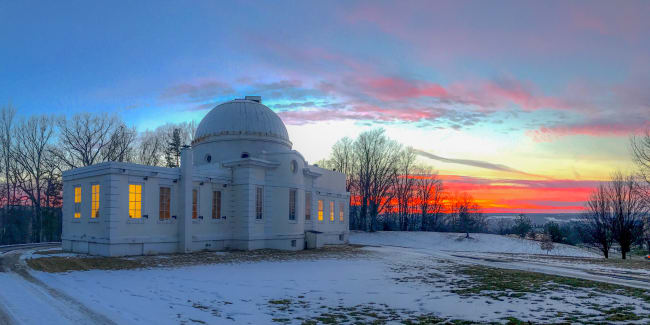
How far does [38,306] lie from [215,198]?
17.3m

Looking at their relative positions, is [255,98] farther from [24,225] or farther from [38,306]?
[24,225]

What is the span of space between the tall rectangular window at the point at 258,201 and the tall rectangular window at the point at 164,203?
5818 millimetres

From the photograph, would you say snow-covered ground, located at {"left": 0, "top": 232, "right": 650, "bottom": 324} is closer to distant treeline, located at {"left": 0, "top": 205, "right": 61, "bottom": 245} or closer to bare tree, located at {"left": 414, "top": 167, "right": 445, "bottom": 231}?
distant treeline, located at {"left": 0, "top": 205, "right": 61, "bottom": 245}

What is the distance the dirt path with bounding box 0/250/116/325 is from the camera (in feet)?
28.9

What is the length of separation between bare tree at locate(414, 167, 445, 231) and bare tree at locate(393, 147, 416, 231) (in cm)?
167

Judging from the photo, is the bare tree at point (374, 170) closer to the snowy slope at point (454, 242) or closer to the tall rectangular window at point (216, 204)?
the snowy slope at point (454, 242)

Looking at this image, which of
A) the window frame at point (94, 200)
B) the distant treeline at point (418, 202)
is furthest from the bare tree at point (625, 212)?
the window frame at point (94, 200)

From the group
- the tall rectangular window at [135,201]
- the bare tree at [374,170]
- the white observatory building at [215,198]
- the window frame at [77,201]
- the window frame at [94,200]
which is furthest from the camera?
the bare tree at [374,170]

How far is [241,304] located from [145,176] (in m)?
14.4

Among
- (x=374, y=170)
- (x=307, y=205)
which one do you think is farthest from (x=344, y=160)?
(x=307, y=205)

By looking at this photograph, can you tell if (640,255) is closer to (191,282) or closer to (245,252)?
(245,252)

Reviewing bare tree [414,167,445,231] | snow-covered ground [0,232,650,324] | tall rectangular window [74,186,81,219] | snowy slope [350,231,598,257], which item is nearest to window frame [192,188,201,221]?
tall rectangular window [74,186,81,219]

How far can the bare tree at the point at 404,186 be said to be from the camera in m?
67.9

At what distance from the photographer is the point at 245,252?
26016mm
